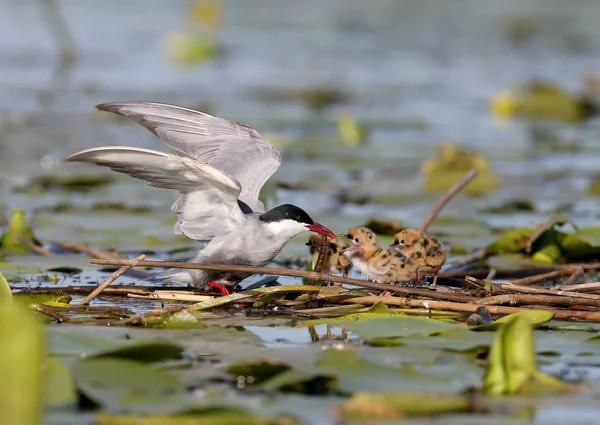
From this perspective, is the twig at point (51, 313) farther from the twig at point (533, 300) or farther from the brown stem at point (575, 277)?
the brown stem at point (575, 277)

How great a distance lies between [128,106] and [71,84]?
12980 millimetres

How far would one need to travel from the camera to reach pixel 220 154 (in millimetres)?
7195

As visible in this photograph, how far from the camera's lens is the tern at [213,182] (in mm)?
6180

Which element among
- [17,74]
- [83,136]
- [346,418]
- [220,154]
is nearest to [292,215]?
[220,154]

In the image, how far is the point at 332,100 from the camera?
18.8m

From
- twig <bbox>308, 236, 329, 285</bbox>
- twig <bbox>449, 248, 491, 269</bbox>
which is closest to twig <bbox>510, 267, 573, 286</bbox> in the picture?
twig <bbox>449, 248, 491, 269</bbox>

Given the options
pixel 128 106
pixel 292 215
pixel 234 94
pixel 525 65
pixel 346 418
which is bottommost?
pixel 346 418

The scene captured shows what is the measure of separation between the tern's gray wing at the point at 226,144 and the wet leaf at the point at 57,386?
290 centimetres

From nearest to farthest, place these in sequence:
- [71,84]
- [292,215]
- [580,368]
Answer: [580,368]
[292,215]
[71,84]

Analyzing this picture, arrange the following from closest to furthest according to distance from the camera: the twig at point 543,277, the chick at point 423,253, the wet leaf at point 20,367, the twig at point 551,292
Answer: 1. the wet leaf at point 20,367
2. the twig at point 551,292
3. the chick at point 423,253
4. the twig at point 543,277

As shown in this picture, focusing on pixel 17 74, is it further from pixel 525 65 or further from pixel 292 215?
pixel 292 215

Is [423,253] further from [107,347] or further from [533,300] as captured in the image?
[107,347]

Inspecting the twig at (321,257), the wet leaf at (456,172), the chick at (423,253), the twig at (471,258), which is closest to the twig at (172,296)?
the twig at (321,257)

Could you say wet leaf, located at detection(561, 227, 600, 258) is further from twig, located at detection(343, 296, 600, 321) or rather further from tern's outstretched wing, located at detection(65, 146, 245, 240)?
tern's outstretched wing, located at detection(65, 146, 245, 240)
